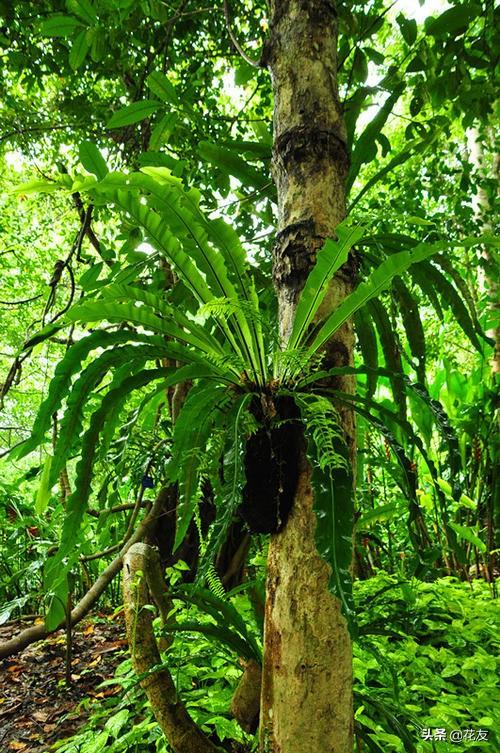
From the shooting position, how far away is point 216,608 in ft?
3.59

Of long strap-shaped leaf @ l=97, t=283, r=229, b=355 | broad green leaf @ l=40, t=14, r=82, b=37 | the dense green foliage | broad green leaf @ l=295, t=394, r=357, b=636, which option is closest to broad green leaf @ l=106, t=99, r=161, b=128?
the dense green foliage

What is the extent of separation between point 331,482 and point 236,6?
220 cm

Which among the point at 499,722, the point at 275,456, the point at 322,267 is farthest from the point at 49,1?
the point at 499,722

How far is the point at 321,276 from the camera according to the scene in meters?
0.70

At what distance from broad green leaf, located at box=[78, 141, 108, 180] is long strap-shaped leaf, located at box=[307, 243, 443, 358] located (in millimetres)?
516

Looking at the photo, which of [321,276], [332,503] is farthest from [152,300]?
[332,503]

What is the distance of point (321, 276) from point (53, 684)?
2226mm

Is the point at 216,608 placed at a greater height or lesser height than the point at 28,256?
lesser

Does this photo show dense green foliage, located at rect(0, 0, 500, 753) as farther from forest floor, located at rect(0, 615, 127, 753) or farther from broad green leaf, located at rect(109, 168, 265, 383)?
forest floor, located at rect(0, 615, 127, 753)

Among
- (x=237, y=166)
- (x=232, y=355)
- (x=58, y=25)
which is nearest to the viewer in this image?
(x=232, y=355)

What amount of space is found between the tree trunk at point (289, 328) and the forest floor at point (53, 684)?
44.0 inches

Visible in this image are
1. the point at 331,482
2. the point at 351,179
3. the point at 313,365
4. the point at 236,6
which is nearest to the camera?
the point at 331,482

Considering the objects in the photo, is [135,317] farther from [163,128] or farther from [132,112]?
[163,128]

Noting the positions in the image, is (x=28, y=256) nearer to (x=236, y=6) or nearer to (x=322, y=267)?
(x=236, y=6)
